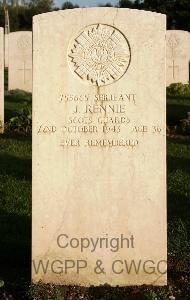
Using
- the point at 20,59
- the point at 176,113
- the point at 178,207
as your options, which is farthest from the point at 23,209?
the point at 20,59

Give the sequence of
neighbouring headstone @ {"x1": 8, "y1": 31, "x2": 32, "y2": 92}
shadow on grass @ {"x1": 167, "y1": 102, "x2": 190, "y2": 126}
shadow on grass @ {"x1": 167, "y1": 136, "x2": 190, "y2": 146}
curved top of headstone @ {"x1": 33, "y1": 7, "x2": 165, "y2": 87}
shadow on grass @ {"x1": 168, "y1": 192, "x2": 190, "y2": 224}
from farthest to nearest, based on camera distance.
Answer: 1. neighbouring headstone @ {"x1": 8, "y1": 31, "x2": 32, "y2": 92}
2. shadow on grass @ {"x1": 167, "y1": 102, "x2": 190, "y2": 126}
3. shadow on grass @ {"x1": 167, "y1": 136, "x2": 190, "y2": 146}
4. shadow on grass @ {"x1": 168, "y1": 192, "x2": 190, "y2": 224}
5. curved top of headstone @ {"x1": 33, "y1": 7, "x2": 165, "y2": 87}

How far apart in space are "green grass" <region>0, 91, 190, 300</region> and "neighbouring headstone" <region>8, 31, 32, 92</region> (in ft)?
18.0

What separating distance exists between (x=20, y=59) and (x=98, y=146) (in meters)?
11.8

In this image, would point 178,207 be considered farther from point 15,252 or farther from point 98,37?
point 98,37

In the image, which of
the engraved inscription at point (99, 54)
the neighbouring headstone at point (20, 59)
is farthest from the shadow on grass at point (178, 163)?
the neighbouring headstone at point (20, 59)

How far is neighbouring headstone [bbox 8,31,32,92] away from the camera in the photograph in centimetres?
1530

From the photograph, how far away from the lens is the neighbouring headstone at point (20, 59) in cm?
1530

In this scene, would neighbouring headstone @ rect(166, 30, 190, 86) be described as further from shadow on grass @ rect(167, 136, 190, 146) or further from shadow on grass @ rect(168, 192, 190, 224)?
shadow on grass @ rect(168, 192, 190, 224)

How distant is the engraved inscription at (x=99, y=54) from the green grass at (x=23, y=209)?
1466 millimetres

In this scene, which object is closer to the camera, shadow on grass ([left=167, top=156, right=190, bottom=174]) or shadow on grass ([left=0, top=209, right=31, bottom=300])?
shadow on grass ([left=0, top=209, right=31, bottom=300])

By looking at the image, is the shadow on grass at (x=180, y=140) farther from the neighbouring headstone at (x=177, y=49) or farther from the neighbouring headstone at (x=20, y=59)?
the neighbouring headstone at (x=20, y=59)

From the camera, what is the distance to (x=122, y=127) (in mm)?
4066

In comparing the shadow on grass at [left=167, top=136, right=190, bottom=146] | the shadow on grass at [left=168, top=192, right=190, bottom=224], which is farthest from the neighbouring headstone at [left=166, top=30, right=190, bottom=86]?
the shadow on grass at [left=168, top=192, right=190, bottom=224]

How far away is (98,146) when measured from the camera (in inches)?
160
